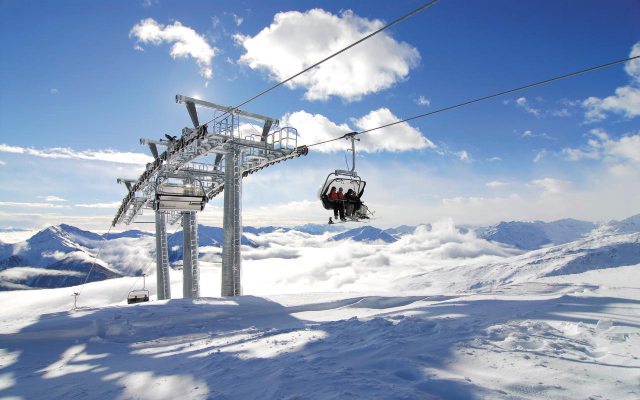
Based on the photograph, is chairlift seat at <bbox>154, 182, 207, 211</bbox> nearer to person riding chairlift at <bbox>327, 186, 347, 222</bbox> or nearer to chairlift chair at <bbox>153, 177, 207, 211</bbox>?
chairlift chair at <bbox>153, 177, 207, 211</bbox>

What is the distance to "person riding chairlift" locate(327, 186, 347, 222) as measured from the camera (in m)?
14.5

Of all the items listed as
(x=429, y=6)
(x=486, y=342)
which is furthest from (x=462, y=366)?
(x=429, y=6)

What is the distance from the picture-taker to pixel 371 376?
519cm

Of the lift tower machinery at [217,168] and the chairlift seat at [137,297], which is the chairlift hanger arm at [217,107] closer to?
the lift tower machinery at [217,168]

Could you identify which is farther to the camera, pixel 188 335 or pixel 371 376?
pixel 188 335

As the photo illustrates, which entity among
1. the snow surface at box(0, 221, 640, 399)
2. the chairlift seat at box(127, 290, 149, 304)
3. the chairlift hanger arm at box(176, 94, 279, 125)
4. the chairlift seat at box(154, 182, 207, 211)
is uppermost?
the chairlift hanger arm at box(176, 94, 279, 125)

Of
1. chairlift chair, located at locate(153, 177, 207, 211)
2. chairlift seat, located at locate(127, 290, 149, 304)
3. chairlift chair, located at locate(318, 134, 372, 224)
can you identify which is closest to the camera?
chairlift chair, located at locate(318, 134, 372, 224)

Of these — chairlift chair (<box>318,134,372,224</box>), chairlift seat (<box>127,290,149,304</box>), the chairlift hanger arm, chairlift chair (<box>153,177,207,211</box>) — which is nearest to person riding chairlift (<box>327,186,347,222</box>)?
chairlift chair (<box>318,134,372,224</box>)

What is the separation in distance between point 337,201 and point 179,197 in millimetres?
12605

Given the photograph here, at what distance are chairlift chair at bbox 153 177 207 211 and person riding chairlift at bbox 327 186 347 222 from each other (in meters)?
12.0

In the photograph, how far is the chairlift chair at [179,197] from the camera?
22.1m

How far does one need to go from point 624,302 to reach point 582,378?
8745mm

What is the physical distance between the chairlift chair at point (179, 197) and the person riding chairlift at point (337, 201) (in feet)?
39.5

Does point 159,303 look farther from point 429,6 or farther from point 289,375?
point 429,6
